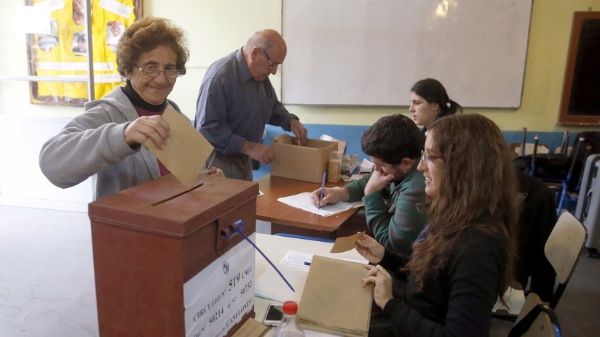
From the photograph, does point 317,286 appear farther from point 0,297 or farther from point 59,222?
point 59,222

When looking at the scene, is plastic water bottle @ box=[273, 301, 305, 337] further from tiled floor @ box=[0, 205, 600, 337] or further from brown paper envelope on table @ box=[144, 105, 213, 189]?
tiled floor @ box=[0, 205, 600, 337]

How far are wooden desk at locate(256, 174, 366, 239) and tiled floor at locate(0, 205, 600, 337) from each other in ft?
1.23

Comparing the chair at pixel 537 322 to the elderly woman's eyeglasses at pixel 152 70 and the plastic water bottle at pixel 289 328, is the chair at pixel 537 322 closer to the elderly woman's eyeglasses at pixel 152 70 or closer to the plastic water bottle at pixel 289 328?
the plastic water bottle at pixel 289 328

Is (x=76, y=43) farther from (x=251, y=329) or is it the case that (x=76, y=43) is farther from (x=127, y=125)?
(x=251, y=329)

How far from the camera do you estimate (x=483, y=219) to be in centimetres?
100

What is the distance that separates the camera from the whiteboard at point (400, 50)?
3471 mm

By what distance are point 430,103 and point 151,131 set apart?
2.21 meters

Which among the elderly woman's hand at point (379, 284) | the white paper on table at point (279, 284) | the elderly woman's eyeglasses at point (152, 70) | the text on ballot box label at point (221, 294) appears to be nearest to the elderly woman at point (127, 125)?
the elderly woman's eyeglasses at point (152, 70)

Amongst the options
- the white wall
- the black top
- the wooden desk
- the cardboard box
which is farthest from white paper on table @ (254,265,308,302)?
the white wall

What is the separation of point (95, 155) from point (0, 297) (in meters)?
2.18

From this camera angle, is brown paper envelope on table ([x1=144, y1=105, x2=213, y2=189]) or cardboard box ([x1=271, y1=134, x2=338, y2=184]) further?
cardboard box ([x1=271, y1=134, x2=338, y2=184])

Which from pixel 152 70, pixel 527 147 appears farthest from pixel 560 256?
pixel 527 147

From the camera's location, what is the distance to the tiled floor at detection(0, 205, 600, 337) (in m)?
2.28

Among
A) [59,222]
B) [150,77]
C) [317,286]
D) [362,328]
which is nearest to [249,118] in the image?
[150,77]
